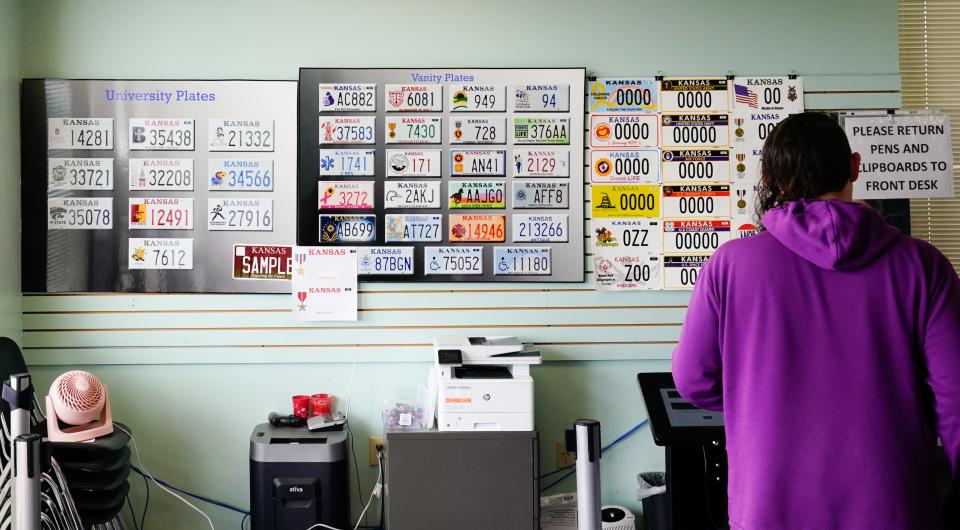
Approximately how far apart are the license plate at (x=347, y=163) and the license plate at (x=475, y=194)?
381mm

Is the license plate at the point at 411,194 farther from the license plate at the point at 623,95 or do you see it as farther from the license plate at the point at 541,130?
the license plate at the point at 623,95

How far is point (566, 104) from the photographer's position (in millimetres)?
3127

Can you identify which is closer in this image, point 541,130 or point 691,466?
point 691,466

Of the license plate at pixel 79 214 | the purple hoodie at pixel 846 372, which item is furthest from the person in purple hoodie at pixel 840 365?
the license plate at pixel 79 214

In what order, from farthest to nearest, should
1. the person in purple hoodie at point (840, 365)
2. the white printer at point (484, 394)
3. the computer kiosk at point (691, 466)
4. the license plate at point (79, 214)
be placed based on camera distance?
the license plate at point (79, 214), the white printer at point (484, 394), the computer kiosk at point (691, 466), the person in purple hoodie at point (840, 365)

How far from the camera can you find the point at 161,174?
310 cm

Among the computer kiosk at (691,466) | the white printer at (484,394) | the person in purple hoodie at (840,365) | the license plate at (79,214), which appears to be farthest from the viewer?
the license plate at (79,214)

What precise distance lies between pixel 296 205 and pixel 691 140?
1837 mm

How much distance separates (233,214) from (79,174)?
71 centimetres

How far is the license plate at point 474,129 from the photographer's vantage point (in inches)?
123

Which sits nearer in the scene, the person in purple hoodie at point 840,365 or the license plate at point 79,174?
the person in purple hoodie at point 840,365

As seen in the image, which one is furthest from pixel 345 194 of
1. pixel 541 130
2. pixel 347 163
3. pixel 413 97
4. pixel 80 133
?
pixel 80 133

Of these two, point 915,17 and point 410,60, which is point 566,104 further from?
point 915,17

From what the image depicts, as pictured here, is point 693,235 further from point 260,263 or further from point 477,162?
point 260,263
